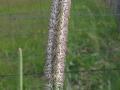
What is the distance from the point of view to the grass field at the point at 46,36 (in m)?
2.72

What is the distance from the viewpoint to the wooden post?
1.05 metres

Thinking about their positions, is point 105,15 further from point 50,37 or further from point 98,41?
point 50,37

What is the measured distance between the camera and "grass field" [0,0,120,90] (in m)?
2.72

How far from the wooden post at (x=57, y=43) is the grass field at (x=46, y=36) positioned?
4.93 feet

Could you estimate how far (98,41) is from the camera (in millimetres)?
2924

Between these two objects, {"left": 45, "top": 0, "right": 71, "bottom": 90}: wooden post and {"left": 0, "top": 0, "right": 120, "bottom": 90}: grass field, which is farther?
{"left": 0, "top": 0, "right": 120, "bottom": 90}: grass field

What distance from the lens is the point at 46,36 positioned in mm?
2861

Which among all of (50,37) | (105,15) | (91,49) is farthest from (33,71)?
(50,37)

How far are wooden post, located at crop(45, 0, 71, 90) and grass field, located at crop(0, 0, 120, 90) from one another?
4.93 feet

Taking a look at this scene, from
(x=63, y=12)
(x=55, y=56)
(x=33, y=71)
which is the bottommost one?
(x=33, y=71)

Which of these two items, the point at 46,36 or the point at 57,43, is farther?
the point at 46,36

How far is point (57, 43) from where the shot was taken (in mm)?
1064

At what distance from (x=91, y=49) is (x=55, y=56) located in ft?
6.14

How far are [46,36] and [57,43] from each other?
5.90 ft
